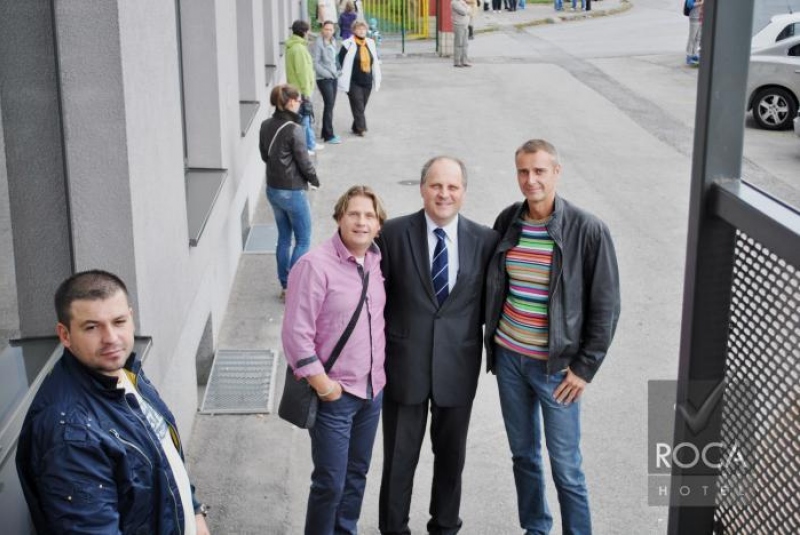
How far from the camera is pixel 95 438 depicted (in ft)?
11.2

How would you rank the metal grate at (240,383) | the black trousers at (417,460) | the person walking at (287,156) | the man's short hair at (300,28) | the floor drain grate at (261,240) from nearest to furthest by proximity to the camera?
the black trousers at (417,460), the metal grate at (240,383), the person walking at (287,156), the floor drain grate at (261,240), the man's short hair at (300,28)

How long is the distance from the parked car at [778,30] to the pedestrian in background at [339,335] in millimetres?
16597

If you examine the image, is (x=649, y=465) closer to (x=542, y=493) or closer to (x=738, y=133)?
(x=542, y=493)

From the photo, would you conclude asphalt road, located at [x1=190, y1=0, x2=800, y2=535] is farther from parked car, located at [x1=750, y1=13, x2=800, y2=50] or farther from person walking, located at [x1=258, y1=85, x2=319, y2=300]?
parked car, located at [x1=750, y1=13, x2=800, y2=50]

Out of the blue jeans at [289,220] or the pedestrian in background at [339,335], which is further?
the blue jeans at [289,220]

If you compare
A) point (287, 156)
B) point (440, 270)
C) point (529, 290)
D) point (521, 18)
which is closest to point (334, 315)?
point (440, 270)

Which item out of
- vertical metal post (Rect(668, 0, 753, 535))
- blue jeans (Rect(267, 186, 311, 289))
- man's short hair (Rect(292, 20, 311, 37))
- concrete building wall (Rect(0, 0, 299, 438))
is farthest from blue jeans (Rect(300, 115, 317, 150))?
vertical metal post (Rect(668, 0, 753, 535))

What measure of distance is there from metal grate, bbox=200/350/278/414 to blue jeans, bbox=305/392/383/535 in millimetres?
2055

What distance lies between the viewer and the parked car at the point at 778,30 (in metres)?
20.0

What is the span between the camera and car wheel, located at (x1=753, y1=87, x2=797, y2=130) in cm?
1828

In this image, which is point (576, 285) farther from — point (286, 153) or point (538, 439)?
point (286, 153)

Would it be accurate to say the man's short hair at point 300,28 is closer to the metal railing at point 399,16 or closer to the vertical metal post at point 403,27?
the vertical metal post at point 403,27

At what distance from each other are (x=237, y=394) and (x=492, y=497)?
225 centimetres

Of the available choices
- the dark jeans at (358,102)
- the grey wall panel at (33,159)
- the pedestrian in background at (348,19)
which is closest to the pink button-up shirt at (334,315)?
the grey wall panel at (33,159)
